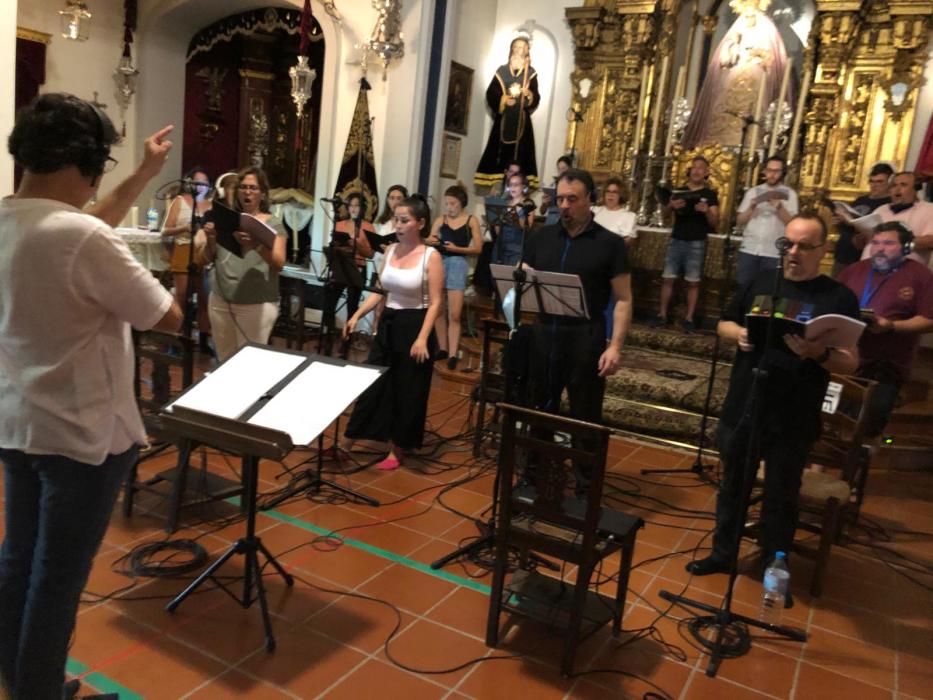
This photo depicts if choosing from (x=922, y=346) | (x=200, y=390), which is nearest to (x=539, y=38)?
(x=922, y=346)

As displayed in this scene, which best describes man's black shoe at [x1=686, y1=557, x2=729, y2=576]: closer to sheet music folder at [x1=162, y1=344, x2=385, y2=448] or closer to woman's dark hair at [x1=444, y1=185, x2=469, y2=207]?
sheet music folder at [x1=162, y1=344, x2=385, y2=448]

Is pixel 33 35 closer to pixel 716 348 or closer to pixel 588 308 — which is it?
pixel 588 308

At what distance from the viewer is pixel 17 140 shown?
178 cm

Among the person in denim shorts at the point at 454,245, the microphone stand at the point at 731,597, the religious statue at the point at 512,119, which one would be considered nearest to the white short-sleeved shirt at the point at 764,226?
the person in denim shorts at the point at 454,245

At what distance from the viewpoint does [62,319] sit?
1789 mm

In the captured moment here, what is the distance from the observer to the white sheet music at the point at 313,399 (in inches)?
101

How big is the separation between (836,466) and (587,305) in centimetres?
170

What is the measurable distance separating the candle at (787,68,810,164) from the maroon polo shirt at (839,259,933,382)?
150 inches

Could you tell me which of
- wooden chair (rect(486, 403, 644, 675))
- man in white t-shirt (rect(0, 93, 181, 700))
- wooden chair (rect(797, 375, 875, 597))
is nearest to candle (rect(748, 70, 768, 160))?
wooden chair (rect(797, 375, 875, 597))

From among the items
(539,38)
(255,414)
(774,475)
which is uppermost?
(539,38)

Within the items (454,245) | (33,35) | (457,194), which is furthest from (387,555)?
(33,35)

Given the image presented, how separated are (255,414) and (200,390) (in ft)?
0.93

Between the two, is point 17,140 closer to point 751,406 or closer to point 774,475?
point 751,406

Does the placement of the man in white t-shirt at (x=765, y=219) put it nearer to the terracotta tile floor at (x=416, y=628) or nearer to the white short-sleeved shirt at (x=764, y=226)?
the white short-sleeved shirt at (x=764, y=226)
